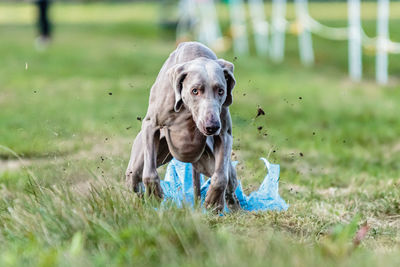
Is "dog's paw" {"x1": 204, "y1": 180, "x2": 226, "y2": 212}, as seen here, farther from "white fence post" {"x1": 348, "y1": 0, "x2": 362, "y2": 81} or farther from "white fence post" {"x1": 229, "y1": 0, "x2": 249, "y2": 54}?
"white fence post" {"x1": 229, "y1": 0, "x2": 249, "y2": 54}

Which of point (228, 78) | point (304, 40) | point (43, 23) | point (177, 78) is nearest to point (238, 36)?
point (304, 40)

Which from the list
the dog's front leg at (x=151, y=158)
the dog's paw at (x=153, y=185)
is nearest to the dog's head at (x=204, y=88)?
the dog's front leg at (x=151, y=158)

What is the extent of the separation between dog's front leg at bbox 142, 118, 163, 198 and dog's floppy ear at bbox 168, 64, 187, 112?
1.06 feet

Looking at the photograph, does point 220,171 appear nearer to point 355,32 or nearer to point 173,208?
point 173,208

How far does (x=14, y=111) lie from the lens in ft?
37.6

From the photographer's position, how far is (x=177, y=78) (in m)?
4.34

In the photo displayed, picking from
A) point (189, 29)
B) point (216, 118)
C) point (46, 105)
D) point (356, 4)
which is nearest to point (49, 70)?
point (46, 105)

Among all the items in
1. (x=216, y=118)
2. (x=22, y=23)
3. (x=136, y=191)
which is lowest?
(x=22, y=23)

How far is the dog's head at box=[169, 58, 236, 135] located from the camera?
13.6ft

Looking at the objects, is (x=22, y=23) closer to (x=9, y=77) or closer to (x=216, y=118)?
(x=9, y=77)

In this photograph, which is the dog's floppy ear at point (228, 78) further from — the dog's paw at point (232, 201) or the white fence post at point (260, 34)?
the white fence post at point (260, 34)

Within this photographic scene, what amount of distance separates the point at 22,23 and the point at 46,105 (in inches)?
798

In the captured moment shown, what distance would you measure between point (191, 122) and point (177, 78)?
34 centimetres

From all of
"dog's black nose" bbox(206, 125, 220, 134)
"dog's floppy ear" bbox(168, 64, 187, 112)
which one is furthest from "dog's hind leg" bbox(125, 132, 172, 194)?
"dog's black nose" bbox(206, 125, 220, 134)
